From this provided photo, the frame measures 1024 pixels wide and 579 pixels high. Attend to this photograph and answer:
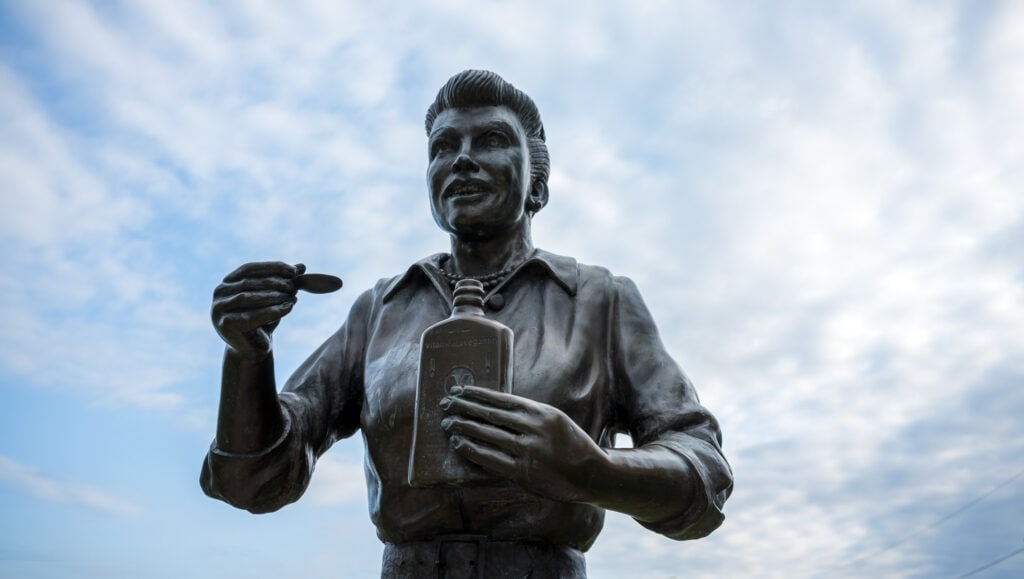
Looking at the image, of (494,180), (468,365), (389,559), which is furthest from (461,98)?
(389,559)

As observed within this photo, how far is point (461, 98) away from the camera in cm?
486

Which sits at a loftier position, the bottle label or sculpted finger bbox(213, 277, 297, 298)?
sculpted finger bbox(213, 277, 297, 298)

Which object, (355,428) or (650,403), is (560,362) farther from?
(355,428)

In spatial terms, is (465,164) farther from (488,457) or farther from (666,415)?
(488,457)

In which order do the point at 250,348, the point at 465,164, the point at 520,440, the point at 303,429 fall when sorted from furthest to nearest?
the point at 465,164 < the point at 303,429 < the point at 250,348 < the point at 520,440

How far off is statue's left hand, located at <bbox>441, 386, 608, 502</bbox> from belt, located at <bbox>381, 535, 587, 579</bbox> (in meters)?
0.59

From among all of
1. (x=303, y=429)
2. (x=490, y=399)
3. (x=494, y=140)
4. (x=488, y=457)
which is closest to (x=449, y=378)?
(x=490, y=399)

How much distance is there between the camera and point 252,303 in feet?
12.9

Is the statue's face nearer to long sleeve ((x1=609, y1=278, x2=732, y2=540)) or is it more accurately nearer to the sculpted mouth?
the sculpted mouth

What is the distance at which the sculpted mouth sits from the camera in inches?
184

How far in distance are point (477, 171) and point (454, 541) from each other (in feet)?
5.34

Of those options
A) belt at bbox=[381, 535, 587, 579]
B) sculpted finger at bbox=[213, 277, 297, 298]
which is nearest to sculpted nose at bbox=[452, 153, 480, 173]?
sculpted finger at bbox=[213, 277, 297, 298]

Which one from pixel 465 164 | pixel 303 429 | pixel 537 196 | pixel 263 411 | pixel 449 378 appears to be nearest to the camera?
pixel 449 378

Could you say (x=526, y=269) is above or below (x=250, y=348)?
above
